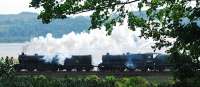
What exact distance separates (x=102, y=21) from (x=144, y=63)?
120ft

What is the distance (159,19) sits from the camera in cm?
1945

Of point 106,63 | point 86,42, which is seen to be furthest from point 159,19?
point 86,42

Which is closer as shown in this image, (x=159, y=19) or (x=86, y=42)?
(x=159, y=19)

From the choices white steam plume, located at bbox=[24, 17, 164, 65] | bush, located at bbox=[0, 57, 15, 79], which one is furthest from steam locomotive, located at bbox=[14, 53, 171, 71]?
white steam plume, located at bbox=[24, 17, 164, 65]

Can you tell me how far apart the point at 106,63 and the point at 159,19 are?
3612cm

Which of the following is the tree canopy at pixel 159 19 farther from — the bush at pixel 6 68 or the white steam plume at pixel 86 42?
the white steam plume at pixel 86 42

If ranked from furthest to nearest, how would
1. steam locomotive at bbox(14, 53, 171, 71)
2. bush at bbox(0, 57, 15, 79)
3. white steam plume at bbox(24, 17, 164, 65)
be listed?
white steam plume at bbox(24, 17, 164, 65) < steam locomotive at bbox(14, 53, 171, 71) < bush at bbox(0, 57, 15, 79)

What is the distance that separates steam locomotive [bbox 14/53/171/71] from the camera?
177ft

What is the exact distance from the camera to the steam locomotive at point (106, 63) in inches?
2124

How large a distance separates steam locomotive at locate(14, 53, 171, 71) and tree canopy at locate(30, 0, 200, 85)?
111ft

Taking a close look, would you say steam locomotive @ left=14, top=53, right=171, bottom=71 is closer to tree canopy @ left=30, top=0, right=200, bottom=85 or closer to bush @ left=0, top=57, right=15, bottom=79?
bush @ left=0, top=57, right=15, bottom=79

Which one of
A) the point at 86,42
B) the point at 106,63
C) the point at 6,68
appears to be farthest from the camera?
the point at 86,42

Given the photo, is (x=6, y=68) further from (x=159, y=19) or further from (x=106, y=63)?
(x=106, y=63)

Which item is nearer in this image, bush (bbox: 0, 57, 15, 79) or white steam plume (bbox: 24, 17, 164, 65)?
bush (bbox: 0, 57, 15, 79)
